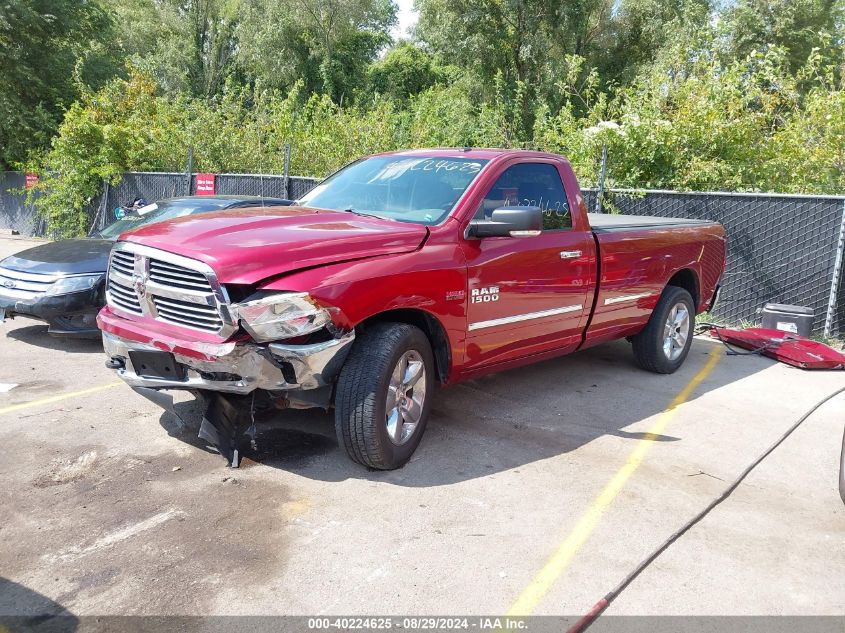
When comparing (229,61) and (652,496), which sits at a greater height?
(229,61)

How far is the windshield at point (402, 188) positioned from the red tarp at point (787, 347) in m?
4.66

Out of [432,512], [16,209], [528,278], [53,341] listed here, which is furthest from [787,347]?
[16,209]

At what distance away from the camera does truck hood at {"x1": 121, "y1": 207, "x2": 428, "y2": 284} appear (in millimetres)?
3891

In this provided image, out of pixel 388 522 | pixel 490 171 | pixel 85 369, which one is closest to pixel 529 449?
pixel 388 522

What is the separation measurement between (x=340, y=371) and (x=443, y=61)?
30285mm

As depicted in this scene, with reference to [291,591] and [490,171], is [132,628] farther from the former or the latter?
[490,171]

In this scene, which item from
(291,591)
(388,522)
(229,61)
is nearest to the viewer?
(291,591)

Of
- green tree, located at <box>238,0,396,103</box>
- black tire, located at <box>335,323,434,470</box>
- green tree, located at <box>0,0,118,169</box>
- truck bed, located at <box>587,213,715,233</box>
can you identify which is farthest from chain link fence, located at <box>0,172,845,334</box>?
green tree, located at <box>238,0,396,103</box>

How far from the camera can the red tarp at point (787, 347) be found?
303 inches

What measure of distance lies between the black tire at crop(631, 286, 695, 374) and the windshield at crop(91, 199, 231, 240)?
457 centimetres

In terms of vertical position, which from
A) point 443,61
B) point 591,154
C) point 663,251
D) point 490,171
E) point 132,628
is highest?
point 443,61

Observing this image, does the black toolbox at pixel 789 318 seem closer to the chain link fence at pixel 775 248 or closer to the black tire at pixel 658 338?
the chain link fence at pixel 775 248

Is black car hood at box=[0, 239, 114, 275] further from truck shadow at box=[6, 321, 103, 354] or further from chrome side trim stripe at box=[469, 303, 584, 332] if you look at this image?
chrome side trim stripe at box=[469, 303, 584, 332]

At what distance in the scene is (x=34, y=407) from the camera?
537 centimetres
